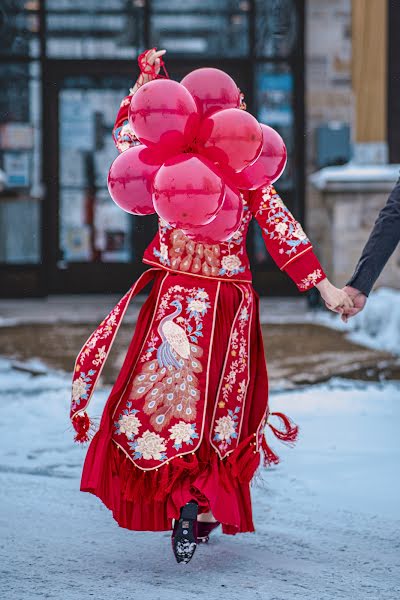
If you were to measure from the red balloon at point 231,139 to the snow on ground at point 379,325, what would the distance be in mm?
4732

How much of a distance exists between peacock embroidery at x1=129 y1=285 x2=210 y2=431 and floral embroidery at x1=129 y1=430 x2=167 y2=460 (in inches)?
1.2

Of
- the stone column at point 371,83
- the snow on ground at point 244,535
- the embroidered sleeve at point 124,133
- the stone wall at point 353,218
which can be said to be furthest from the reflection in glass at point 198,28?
the embroidered sleeve at point 124,133

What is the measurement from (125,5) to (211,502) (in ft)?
30.7

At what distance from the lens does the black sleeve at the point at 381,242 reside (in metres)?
3.26

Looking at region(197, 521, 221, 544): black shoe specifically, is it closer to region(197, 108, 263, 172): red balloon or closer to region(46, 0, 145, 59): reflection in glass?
region(197, 108, 263, 172): red balloon

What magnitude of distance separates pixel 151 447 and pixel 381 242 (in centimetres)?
95

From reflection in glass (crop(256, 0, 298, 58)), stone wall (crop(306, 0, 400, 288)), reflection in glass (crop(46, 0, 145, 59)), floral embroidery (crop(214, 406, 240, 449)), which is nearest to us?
floral embroidery (crop(214, 406, 240, 449))

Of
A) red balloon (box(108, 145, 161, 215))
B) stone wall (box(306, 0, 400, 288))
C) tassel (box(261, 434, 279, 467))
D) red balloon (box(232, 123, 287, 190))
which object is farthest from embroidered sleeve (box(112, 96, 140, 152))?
stone wall (box(306, 0, 400, 288))

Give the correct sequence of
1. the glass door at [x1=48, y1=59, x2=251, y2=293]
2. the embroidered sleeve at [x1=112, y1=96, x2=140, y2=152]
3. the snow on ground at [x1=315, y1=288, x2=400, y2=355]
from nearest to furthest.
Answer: the embroidered sleeve at [x1=112, y1=96, x2=140, y2=152], the snow on ground at [x1=315, y1=288, x2=400, y2=355], the glass door at [x1=48, y1=59, x2=251, y2=293]

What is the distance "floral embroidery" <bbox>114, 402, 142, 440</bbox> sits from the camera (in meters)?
3.16

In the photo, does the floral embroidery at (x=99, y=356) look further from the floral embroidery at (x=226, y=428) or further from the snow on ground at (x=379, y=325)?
the snow on ground at (x=379, y=325)

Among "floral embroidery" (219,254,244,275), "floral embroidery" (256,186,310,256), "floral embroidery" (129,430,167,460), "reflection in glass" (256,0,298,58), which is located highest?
"reflection in glass" (256,0,298,58)

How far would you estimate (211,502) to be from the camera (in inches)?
121

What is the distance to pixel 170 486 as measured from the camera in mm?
3078
